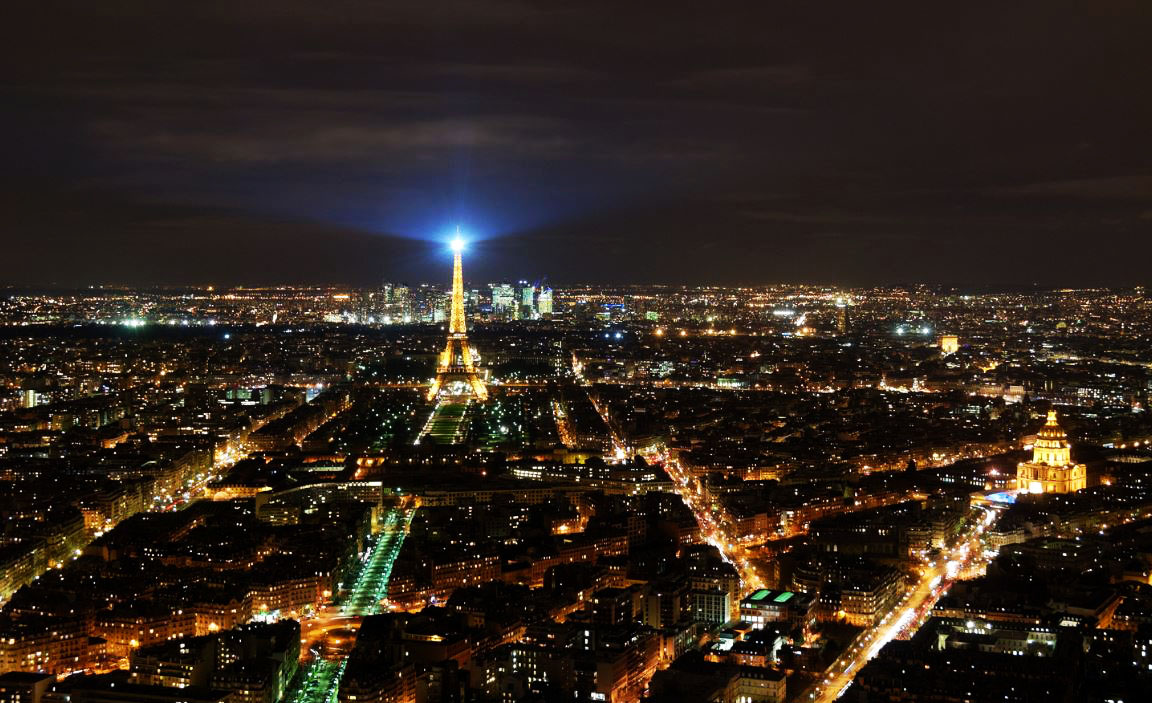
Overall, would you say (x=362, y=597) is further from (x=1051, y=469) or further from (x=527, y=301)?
(x=527, y=301)

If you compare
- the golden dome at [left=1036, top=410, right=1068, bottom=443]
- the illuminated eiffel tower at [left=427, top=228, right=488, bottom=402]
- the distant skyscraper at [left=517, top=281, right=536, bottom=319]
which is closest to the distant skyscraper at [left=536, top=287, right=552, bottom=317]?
the distant skyscraper at [left=517, top=281, right=536, bottom=319]

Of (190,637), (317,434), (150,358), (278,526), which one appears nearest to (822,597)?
(190,637)

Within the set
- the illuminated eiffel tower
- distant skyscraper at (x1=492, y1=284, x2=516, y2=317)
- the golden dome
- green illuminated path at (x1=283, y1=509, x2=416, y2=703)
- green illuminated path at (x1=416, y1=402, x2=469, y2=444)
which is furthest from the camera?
distant skyscraper at (x1=492, y1=284, x2=516, y2=317)

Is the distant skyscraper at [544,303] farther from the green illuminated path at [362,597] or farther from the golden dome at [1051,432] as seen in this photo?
the green illuminated path at [362,597]

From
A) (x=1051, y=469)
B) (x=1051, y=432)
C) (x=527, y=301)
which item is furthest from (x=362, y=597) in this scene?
(x=527, y=301)

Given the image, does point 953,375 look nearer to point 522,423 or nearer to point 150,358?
point 522,423

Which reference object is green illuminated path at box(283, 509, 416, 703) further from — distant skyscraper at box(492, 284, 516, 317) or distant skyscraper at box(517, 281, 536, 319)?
distant skyscraper at box(492, 284, 516, 317)
